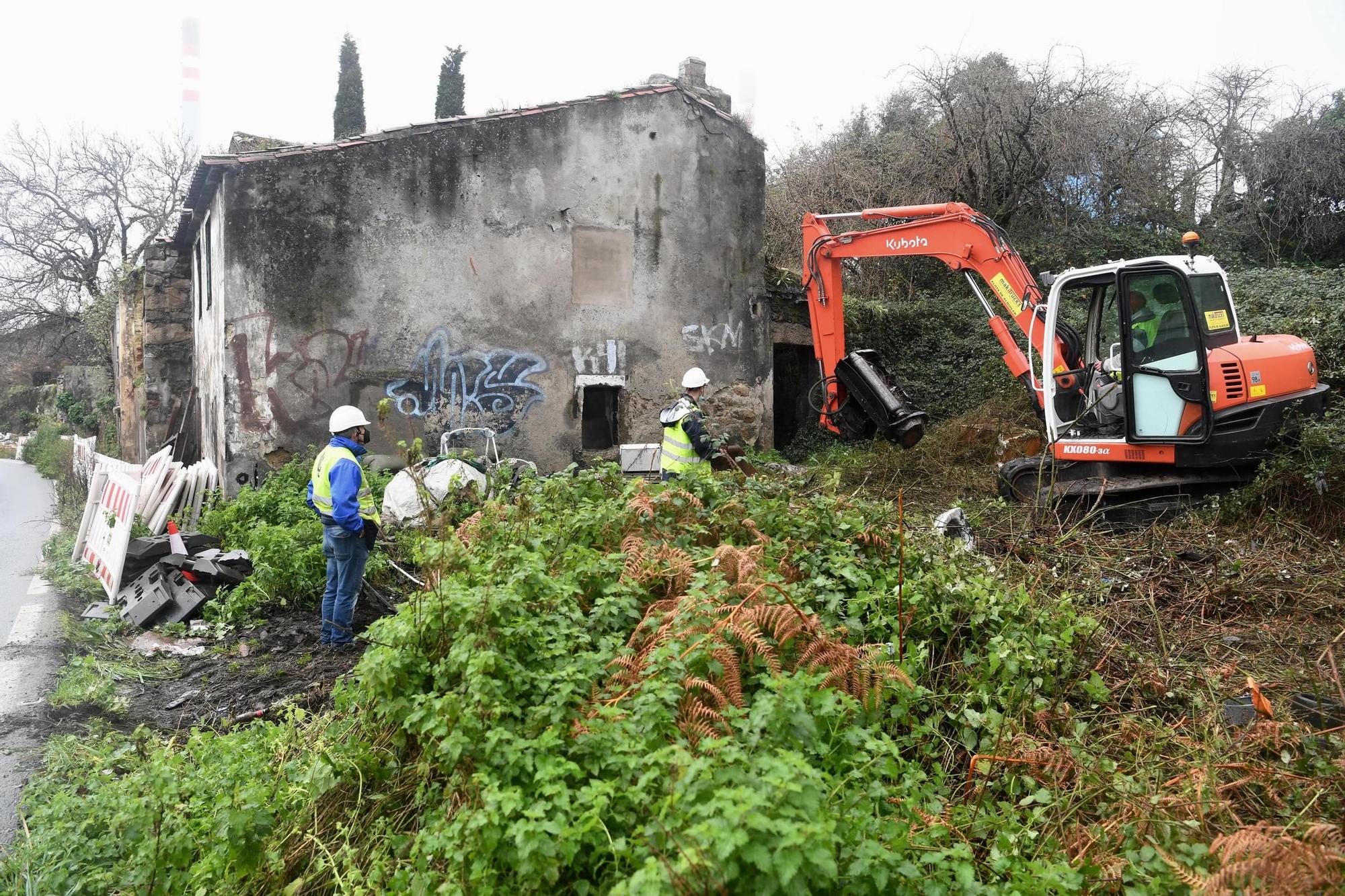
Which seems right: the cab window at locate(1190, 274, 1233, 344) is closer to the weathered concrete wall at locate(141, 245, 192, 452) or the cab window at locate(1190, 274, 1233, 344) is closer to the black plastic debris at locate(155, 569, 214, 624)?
the black plastic debris at locate(155, 569, 214, 624)

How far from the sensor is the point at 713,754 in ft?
9.16

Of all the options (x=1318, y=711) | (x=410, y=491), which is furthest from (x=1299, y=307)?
(x=410, y=491)

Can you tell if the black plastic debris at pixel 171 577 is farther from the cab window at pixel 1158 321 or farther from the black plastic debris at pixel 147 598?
the cab window at pixel 1158 321

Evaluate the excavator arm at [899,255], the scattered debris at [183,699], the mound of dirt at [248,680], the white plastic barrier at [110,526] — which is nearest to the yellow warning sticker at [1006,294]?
the excavator arm at [899,255]

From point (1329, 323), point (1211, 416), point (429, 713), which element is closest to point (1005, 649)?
point (429, 713)

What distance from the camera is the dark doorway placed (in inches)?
627

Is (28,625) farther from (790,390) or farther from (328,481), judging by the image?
(790,390)

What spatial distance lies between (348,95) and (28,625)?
21245mm

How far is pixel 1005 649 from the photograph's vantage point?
13.3ft

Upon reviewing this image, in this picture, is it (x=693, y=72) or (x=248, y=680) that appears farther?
(x=693, y=72)

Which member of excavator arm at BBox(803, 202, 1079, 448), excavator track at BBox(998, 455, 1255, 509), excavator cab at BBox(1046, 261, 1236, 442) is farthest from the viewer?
excavator arm at BBox(803, 202, 1079, 448)

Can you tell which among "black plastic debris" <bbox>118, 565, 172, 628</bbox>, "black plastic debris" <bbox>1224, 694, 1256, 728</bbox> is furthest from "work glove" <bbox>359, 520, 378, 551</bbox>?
"black plastic debris" <bbox>1224, 694, 1256, 728</bbox>

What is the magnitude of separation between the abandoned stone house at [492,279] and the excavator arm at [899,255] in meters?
2.59

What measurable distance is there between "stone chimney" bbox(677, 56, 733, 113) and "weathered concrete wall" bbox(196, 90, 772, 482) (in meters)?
0.44
